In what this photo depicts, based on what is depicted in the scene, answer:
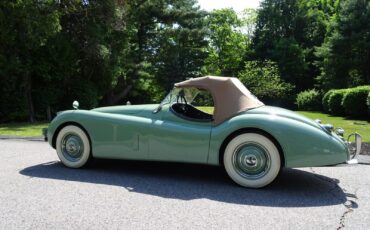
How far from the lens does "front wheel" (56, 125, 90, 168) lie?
6107 millimetres

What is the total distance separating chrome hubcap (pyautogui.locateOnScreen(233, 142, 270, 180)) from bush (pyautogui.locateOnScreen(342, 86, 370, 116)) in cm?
1457

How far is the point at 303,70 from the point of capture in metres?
43.2

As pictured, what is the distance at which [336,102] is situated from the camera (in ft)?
69.9

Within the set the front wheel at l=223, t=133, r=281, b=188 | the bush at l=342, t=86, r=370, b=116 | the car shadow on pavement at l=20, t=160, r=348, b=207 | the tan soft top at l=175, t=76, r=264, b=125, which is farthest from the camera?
the bush at l=342, t=86, r=370, b=116

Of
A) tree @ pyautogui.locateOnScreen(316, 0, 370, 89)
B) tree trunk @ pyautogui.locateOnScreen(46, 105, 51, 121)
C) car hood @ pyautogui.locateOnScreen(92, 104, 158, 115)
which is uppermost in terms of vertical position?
tree @ pyautogui.locateOnScreen(316, 0, 370, 89)

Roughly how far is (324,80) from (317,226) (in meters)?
33.9

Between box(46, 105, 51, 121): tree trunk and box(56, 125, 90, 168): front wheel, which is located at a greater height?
box(56, 125, 90, 168): front wheel

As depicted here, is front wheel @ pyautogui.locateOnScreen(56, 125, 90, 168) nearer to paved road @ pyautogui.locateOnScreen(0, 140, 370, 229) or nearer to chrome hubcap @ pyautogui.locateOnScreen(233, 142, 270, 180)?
paved road @ pyautogui.locateOnScreen(0, 140, 370, 229)


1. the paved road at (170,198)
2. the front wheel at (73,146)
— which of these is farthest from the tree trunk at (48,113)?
the front wheel at (73,146)

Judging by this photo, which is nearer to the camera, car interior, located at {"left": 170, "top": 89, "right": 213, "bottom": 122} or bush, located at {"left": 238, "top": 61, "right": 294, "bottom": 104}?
car interior, located at {"left": 170, "top": 89, "right": 213, "bottom": 122}

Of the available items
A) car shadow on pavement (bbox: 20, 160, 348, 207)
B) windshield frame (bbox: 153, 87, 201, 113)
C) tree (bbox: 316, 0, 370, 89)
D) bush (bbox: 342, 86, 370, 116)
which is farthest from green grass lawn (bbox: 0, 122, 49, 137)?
tree (bbox: 316, 0, 370, 89)

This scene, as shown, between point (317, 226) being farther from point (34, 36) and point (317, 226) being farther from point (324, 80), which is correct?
point (324, 80)

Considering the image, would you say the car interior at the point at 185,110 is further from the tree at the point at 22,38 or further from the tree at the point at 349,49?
the tree at the point at 349,49

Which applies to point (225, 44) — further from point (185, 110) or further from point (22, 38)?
point (185, 110)
